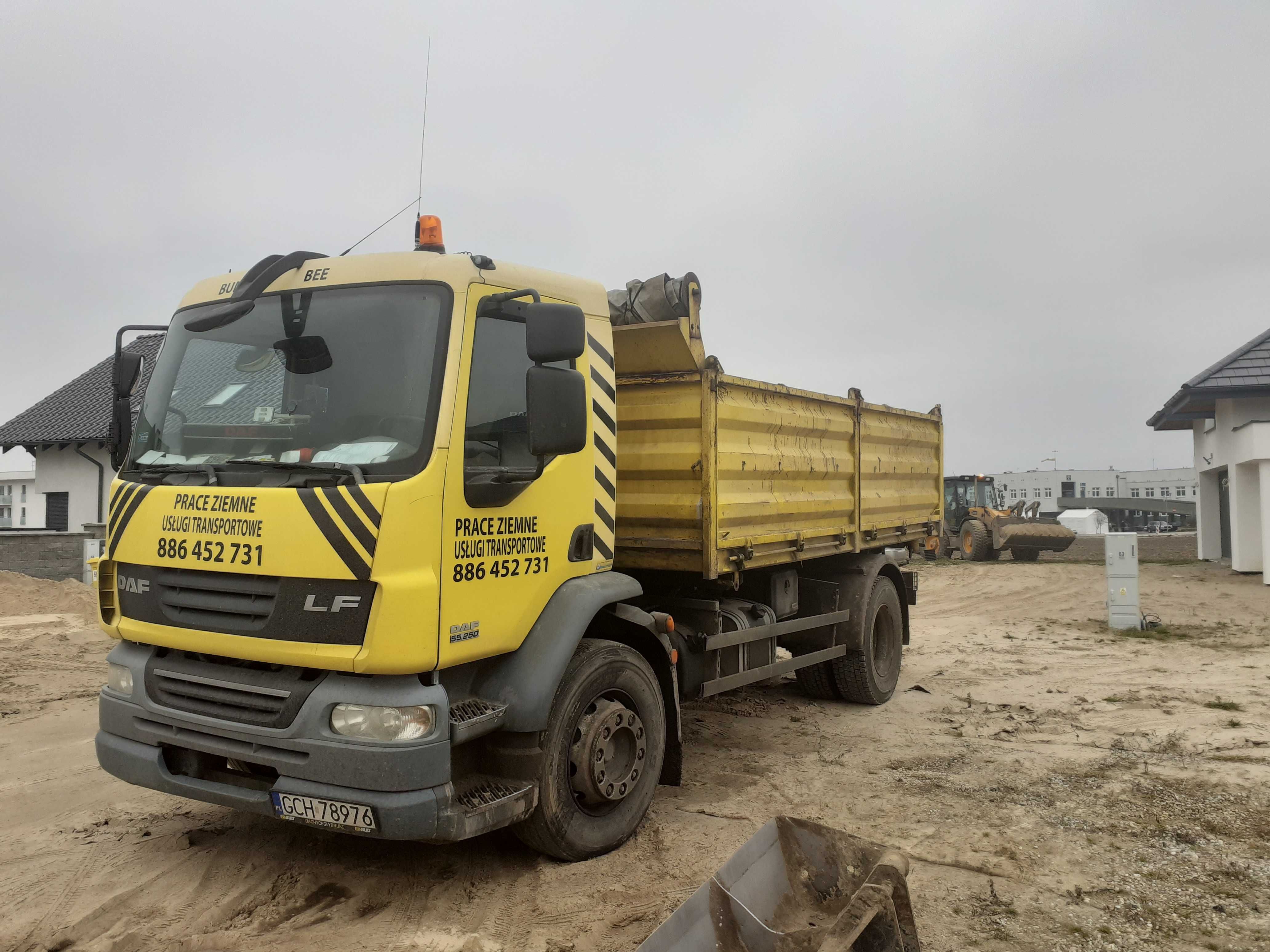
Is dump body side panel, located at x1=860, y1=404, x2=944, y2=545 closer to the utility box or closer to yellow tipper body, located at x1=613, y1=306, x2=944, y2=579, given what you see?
yellow tipper body, located at x1=613, y1=306, x2=944, y2=579

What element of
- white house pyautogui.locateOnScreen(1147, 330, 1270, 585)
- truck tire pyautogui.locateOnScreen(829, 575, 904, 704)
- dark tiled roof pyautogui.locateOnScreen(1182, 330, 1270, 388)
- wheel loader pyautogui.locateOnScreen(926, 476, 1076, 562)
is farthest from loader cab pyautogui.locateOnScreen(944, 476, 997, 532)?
truck tire pyautogui.locateOnScreen(829, 575, 904, 704)

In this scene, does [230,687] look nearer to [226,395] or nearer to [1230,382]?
[226,395]

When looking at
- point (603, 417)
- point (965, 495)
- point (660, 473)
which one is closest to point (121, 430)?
point (603, 417)

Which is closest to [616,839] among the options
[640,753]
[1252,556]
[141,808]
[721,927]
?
[640,753]

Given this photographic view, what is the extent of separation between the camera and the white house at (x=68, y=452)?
18938 millimetres

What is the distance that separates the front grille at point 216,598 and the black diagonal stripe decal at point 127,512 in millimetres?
295

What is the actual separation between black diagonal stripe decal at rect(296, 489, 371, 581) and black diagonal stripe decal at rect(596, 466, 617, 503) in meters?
1.37

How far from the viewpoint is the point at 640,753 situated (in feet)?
14.1

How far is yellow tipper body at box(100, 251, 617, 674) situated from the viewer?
327cm

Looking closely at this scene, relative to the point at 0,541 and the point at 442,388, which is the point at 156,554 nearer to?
the point at 442,388

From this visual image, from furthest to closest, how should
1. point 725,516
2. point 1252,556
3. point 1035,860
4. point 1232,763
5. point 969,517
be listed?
point 969,517 < point 1252,556 < point 1232,763 < point 725,516 < point 1035,860

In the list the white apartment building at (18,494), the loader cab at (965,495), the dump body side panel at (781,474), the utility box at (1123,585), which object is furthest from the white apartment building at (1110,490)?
the white apartment building at (18,494)

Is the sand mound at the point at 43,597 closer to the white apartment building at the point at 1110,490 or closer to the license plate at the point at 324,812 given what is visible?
the license plate at the point at 324,812

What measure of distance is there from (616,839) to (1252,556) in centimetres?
1748
